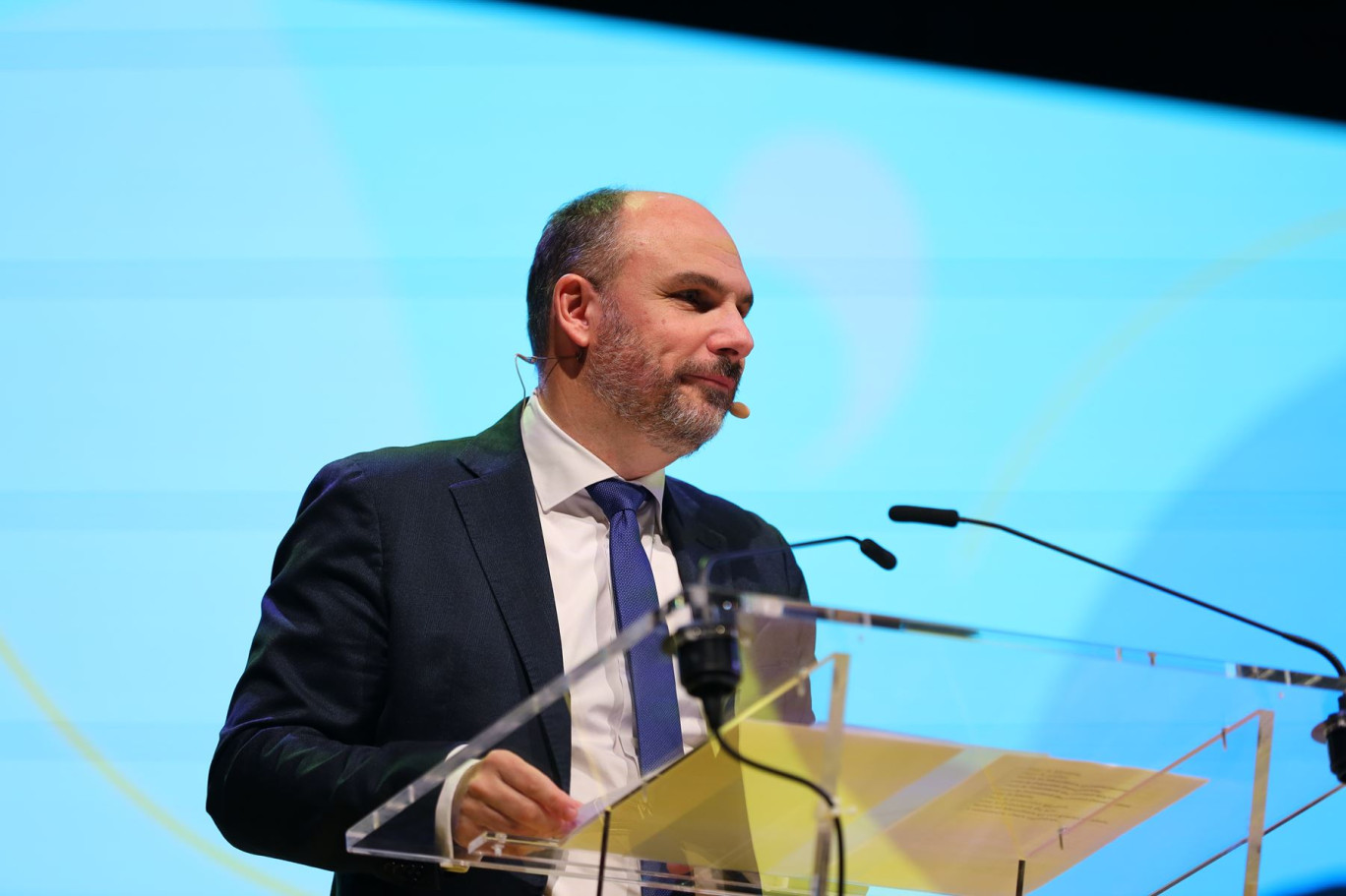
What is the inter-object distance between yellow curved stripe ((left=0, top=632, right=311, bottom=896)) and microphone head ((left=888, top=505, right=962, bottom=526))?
1.24 metres

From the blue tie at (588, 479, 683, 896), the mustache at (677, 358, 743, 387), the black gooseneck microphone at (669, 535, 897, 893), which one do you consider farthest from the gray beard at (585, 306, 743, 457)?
the black gooseneck microphone at (669, 535, 897, 893)

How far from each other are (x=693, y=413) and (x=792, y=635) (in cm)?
107

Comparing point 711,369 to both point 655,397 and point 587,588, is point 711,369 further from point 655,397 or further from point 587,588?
point 587,588

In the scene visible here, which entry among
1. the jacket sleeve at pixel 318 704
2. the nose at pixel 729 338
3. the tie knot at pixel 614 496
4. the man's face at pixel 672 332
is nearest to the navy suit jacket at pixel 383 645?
the jacket sleeve at pixel 318 704

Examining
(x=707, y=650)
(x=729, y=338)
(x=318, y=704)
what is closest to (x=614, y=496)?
(x=729, y=338)

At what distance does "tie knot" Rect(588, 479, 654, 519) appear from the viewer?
1.98 metres

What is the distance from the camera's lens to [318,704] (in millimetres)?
1689

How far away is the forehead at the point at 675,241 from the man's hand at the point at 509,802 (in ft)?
3.82

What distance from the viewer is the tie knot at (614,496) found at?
198cm

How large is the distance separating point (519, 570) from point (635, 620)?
18 cm

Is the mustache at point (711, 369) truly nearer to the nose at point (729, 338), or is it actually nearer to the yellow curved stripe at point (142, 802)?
the nose at point (729, 338)

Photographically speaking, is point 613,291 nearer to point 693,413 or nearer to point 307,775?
point 693,413

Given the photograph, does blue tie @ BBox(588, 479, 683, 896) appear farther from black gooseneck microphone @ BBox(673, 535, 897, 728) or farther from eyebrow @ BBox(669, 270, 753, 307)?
black gooseneck microphone @ BBox(673, 535, 897, 728)

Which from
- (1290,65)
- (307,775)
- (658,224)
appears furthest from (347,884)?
(1290,65)
